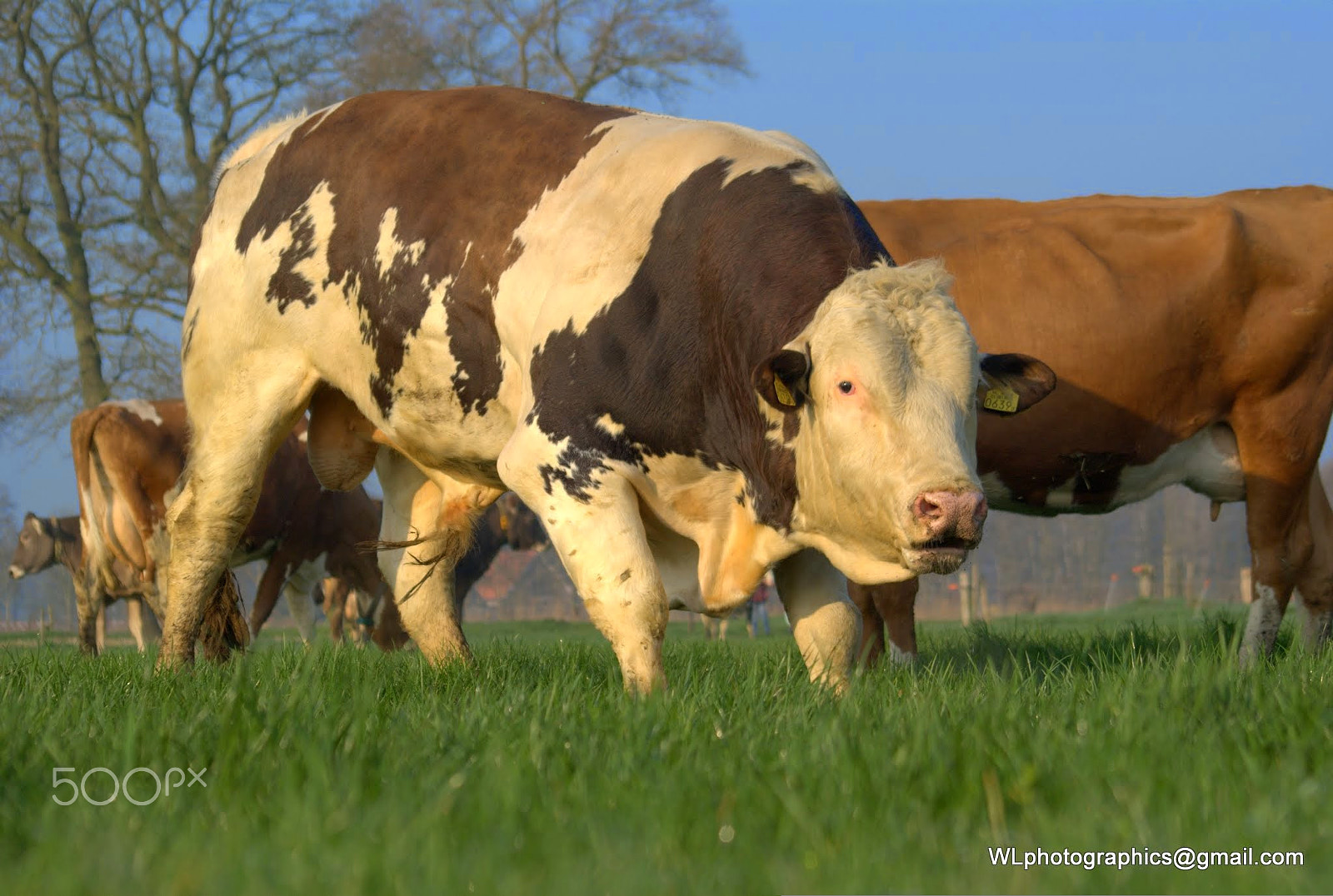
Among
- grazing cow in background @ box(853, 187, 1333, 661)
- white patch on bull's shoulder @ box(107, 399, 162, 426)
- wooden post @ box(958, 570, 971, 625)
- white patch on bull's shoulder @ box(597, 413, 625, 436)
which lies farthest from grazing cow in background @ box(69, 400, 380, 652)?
white patch on bull's shoulder @ box(597, 413, 625, 436)

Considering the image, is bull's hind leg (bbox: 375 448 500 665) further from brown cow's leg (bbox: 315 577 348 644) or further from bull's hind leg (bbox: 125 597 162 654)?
brown cow's leg (bbox: 315 577 348 644)

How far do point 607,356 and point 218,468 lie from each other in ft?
7.86

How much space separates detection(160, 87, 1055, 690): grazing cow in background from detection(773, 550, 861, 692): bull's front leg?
0.04 ft

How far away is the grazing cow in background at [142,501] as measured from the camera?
13906mm

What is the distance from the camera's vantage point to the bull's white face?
166 inches

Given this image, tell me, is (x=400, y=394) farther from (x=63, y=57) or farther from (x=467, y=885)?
(x=63, y=57)

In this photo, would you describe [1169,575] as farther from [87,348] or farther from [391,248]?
[391,248]

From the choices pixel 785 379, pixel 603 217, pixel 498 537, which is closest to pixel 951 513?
pixel 785 379

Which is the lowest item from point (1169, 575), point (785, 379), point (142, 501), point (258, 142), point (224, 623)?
point (1169, 575)

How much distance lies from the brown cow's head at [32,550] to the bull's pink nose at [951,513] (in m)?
24.3

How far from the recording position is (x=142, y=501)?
45.8 feet

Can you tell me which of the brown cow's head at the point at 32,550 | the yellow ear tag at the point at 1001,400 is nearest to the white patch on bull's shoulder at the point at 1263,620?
the yellow ear tag at the point at 1001,400

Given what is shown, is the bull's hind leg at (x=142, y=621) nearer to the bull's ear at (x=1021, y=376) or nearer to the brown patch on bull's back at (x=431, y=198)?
the brown patch on bull's back at (x=431, y=198)

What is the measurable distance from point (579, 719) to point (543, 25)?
20.5 metres
